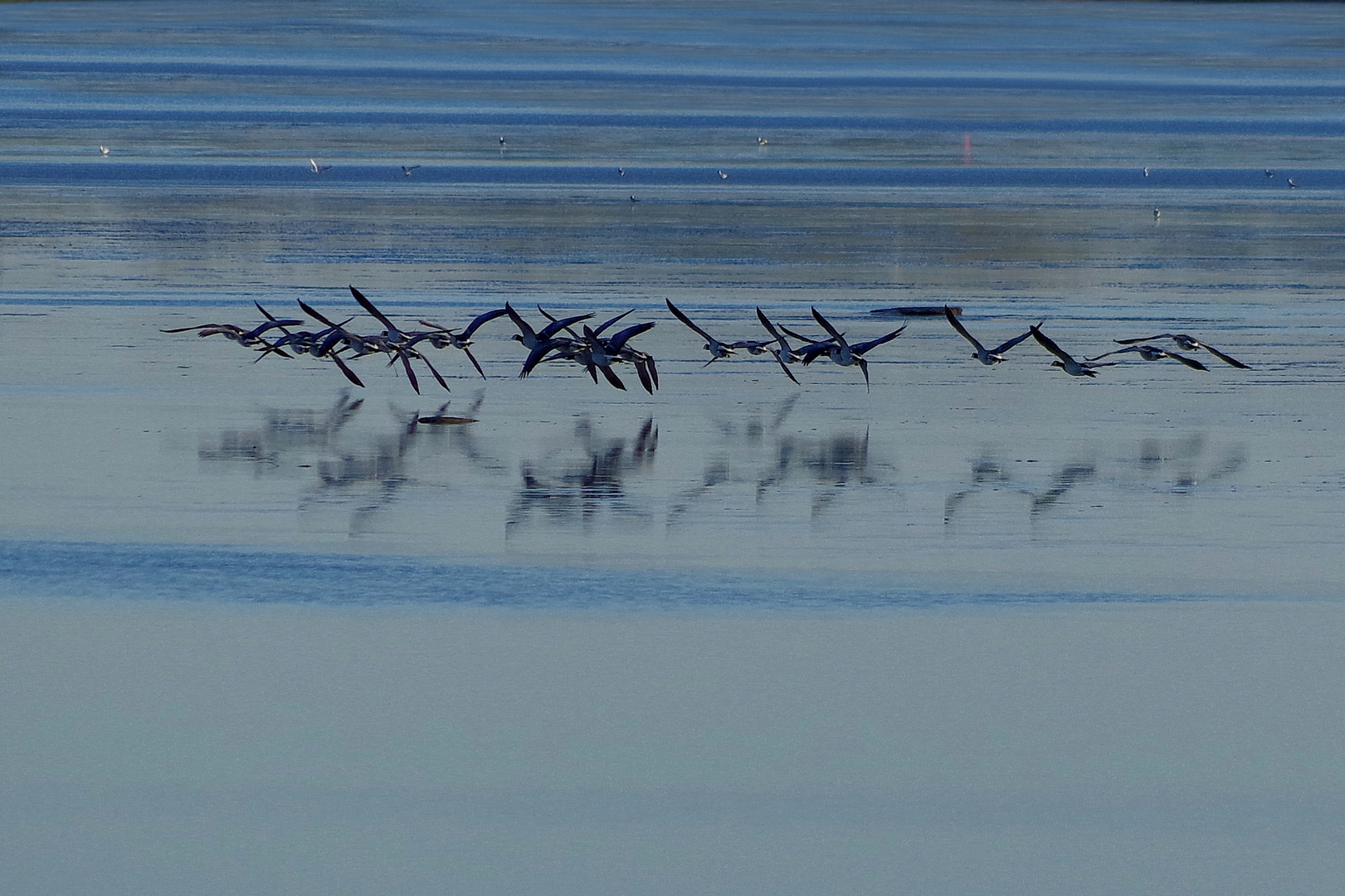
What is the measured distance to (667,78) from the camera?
4734cm

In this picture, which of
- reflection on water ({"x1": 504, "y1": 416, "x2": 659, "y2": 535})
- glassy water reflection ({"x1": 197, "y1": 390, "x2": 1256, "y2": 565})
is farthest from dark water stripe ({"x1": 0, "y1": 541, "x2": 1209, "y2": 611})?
reflection on water ({"x1": 504, "y1": 416, "x2": 659, "y2": 535})

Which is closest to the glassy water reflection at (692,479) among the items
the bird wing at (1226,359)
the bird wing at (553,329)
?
the bird wing at (553,329)

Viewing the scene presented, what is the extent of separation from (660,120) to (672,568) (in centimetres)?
2959

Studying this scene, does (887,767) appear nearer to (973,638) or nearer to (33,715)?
(973,638)

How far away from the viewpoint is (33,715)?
629cm

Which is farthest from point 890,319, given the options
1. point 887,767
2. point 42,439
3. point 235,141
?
point 235,141

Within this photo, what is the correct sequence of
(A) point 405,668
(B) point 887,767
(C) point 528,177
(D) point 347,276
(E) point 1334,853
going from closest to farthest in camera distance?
(E) point 1334,853 → (B) point 887,767 → (A) point 405,668 → (D) point 347,276 → (C) point 528,177

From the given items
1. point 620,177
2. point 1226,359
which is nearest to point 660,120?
point 620,177

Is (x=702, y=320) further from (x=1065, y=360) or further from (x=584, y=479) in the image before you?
(x=584, y=479)

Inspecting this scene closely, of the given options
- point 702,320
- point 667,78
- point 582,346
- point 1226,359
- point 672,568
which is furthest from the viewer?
point 667,78

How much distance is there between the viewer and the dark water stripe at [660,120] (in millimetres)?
35875

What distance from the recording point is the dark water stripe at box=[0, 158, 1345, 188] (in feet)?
86.6

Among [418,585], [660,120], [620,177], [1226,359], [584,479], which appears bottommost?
[418,585]

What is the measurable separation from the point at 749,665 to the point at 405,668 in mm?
1111
